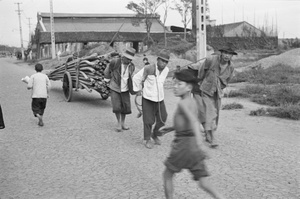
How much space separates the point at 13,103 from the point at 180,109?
913 centimetres

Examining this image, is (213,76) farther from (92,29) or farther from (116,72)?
(92,29)

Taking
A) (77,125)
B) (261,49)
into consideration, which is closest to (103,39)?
(261,49)

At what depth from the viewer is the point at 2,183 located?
484 cm

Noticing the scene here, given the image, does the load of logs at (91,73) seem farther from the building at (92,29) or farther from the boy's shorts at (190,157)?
the building at (92,29)

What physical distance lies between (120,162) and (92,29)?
3734 cm

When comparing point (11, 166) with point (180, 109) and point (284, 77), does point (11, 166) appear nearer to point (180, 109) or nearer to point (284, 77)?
point (180, 109)

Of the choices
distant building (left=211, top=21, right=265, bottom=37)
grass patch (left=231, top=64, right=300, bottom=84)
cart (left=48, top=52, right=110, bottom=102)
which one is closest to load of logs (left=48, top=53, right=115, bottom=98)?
cart (left=48, top=52, right=110, bottom=102)

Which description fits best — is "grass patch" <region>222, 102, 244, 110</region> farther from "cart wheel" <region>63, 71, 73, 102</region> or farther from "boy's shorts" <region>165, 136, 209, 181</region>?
"boy's shorts" <region>165, 136, 209, 181</region>

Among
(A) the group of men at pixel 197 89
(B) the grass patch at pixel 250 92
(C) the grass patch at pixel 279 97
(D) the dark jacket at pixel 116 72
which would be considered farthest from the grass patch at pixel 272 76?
(A) the group of men at pixel 197 89

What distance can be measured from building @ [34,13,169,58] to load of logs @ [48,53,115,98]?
78.7 feet

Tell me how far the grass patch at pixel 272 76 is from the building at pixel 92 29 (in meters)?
20.0

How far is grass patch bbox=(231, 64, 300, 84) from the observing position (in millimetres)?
14500

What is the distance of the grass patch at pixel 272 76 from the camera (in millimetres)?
14500

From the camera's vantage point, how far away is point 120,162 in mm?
5590
